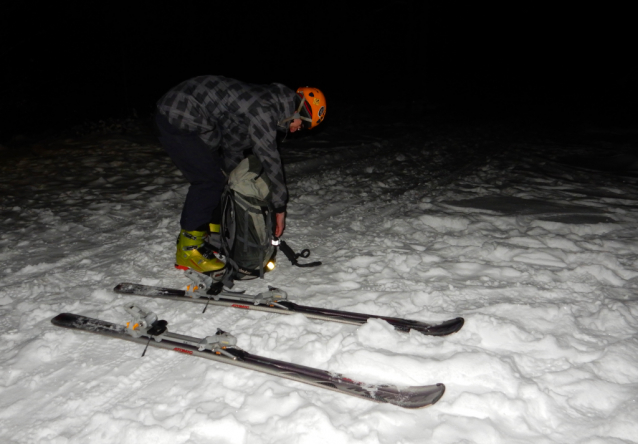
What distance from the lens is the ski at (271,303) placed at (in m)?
2.77

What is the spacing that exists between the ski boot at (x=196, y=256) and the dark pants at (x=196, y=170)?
8 cm

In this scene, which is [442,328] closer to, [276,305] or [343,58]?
[276,305]

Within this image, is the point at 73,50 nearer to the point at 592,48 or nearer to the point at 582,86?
the point at 582,86

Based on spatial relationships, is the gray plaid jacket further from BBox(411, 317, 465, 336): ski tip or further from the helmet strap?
BBox(411, 317, 465, 336): ski tip

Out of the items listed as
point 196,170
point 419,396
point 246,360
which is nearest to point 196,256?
point 196,170

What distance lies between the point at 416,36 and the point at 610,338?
17.7 meters

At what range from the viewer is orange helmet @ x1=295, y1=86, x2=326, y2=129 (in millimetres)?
3354

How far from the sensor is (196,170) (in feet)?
11.2

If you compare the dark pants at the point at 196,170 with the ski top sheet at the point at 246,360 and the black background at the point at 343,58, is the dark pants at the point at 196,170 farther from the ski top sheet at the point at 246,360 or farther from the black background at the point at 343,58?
the black background at the point at 343,58

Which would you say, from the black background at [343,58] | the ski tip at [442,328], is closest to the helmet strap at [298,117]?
the ski tip at [442,328]

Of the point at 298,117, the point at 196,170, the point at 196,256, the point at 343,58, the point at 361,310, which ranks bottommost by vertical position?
the point at 361,310

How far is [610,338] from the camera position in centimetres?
268

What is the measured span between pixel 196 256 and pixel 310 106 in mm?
1669

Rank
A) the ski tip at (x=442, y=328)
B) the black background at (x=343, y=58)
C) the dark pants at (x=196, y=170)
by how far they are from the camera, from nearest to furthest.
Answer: the ski tip at (x=442, y=328) → the dark pants at (x=196, y=170) → the black background at (x=343, y=58)
